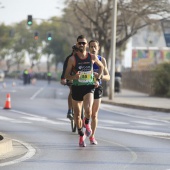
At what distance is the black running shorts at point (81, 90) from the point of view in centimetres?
1491

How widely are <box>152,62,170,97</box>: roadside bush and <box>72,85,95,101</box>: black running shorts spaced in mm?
31185

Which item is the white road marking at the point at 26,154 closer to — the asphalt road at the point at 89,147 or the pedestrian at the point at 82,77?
the asphalt road at the point at 89,147

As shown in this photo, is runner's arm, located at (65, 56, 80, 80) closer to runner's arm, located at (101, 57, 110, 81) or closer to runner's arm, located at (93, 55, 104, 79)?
runner's arm, located at (93, 55, 104, 79)

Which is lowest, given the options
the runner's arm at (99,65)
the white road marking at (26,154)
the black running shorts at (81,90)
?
the white road marking at (26,154)

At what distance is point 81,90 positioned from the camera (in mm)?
14930

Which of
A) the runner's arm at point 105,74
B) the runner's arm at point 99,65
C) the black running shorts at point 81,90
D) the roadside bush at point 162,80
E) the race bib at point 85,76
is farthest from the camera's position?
the roadside bush at point 162,80

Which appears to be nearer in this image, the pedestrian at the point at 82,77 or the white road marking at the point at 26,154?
the white road marking at the point at 26,154

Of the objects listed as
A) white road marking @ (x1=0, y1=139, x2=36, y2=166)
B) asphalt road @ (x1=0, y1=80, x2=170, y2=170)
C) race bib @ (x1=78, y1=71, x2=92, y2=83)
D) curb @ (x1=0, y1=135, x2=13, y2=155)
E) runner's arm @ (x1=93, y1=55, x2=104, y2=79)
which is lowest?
asphalt road @ (x1=0, y1=80, x2=170, y2=170)

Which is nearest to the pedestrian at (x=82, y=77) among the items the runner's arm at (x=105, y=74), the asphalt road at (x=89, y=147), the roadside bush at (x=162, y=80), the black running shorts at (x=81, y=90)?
the black running shorts at (x=81, y=90)

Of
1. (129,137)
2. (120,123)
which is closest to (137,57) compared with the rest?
(120,123)

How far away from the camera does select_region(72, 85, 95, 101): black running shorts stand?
14914 millimetres

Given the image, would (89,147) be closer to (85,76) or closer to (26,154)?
(85,76)

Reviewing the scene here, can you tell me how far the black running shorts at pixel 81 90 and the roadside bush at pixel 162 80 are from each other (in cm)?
3119

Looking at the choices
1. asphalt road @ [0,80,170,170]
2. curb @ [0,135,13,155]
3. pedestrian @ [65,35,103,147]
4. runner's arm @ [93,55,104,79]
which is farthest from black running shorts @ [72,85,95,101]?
curb @ [0,135,13,155]
